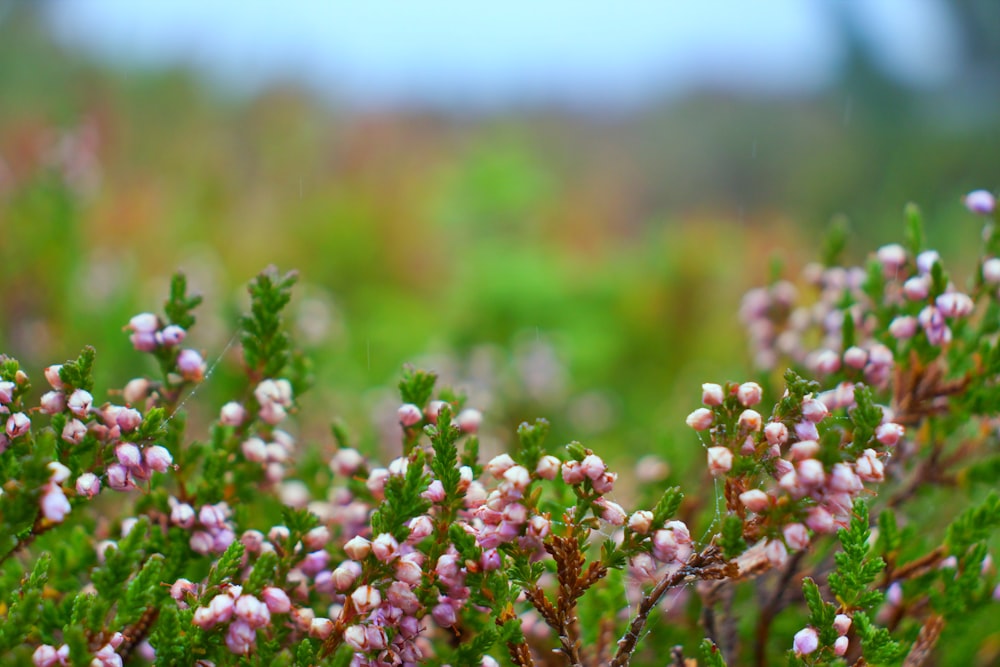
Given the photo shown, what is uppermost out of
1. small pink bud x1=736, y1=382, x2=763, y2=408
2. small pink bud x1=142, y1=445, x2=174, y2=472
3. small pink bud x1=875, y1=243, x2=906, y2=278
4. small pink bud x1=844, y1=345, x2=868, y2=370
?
small pink bud x1=875, y1=243, x2=906, y2=278

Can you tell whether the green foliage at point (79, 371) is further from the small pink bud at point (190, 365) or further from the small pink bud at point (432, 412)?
the small pink bud at point (432, 412)

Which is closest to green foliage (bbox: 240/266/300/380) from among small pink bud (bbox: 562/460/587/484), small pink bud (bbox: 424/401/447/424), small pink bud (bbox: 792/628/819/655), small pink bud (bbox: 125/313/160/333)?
small pink bud (bbox: 125/313/160/333)

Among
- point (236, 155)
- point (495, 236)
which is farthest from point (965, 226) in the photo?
point (236, 155)

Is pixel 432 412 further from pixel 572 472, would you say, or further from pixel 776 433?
pixel 776 433

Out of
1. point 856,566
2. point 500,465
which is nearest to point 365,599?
point 500,465

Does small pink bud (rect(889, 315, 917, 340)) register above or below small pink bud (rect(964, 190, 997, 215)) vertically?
below

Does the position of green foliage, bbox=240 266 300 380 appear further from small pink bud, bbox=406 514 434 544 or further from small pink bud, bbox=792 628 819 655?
small pink bud, bbox=792 628 819 655

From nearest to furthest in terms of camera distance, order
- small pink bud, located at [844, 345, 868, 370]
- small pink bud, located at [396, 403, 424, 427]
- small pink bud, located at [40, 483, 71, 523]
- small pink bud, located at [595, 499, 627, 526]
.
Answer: small pink bud, located at [40, 483, 71, 523]
small pink bud, located at [595, 499, 627, 526]
small pink bud, located at [396, 403, 424, 427]
small pink bud, located at [844, 345, 868, 370]

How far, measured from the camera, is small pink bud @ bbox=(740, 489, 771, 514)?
2.65 ft

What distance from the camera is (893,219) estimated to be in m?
7.75

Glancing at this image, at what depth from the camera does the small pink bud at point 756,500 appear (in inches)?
31.9

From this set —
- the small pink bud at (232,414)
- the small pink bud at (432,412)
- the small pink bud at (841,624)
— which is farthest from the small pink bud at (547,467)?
the small pink bud at (232,414)

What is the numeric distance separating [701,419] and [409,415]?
347 mm

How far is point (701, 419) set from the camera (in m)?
0.89
